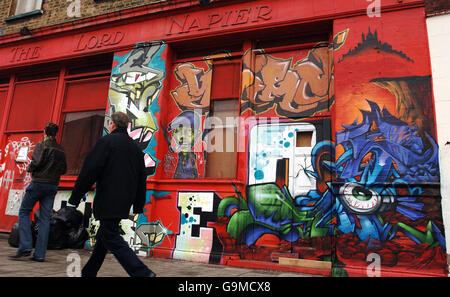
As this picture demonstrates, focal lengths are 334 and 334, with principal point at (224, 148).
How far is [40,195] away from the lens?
4883 mm

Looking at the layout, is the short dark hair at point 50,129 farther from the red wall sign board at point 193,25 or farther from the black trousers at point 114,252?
the red wall sign board at point 193,25

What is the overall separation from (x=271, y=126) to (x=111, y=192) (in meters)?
3.33

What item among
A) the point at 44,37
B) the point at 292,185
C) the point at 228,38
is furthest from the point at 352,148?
the point at 44,37

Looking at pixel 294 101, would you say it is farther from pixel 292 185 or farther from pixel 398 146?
pixel 398 146

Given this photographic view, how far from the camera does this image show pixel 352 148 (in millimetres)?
5047

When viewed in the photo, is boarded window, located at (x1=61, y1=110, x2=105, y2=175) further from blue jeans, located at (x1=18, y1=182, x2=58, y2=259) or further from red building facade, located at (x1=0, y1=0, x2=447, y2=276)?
blue jeans, located at (x1=18, y1=182, x2=58, y2=259)

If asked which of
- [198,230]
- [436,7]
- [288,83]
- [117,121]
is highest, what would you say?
[436,7]

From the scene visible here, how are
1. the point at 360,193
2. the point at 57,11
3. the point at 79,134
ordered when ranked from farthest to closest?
the point at 57,11 → the point at 79,134 → the point at 360,193

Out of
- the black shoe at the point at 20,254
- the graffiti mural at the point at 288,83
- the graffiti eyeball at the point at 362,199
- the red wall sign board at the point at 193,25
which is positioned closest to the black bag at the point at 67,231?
the black shoe at the point at 20,254

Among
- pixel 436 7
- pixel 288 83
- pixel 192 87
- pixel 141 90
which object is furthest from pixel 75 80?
pixel 436 7

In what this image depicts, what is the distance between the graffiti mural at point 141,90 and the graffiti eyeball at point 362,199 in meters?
3.47

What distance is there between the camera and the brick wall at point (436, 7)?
5.04 m

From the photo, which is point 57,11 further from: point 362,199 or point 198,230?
point 362,199

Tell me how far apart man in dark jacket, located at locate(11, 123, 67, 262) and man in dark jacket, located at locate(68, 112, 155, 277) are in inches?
73.4
